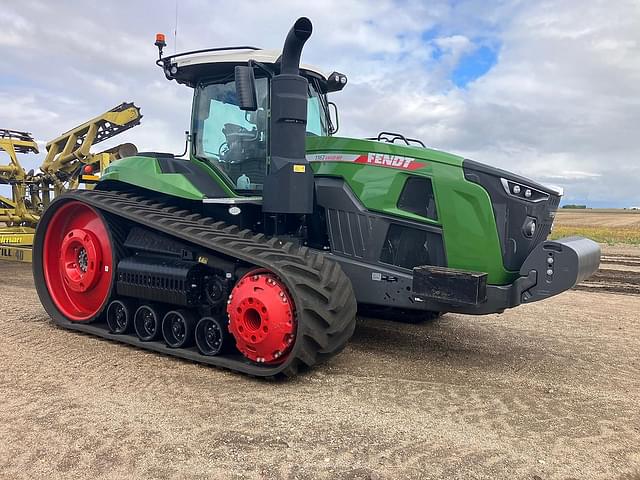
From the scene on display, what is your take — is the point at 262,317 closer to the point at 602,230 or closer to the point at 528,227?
the point at 528,227

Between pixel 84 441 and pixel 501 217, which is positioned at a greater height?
pixel 501 217

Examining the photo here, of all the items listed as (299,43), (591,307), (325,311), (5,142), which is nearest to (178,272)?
(325,311)

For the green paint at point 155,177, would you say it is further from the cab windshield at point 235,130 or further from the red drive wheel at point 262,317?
the red drive wheel at point 262,317

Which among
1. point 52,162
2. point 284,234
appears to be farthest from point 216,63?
point 52,162

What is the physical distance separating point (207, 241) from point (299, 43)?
192 cm

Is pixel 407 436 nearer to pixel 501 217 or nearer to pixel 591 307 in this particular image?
pixel 501 217

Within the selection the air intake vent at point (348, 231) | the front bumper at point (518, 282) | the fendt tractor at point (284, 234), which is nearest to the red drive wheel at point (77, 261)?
the fendt tractor at point (284, 234)

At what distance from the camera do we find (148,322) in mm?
5609

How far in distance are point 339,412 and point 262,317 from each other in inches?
38.9

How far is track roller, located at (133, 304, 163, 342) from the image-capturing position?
217 inches

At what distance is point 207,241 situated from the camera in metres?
4.95

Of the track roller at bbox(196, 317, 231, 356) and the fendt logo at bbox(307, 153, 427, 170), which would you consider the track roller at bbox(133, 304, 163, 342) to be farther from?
the fendt logo at bbox(307, 153, 427, 170)

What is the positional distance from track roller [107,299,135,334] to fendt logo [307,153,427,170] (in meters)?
2.47

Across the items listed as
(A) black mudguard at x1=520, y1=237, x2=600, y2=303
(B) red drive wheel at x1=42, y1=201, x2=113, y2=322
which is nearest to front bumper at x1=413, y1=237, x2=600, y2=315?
(A) black mudguard at x1=520, y1=237, x2=600, y2=303
